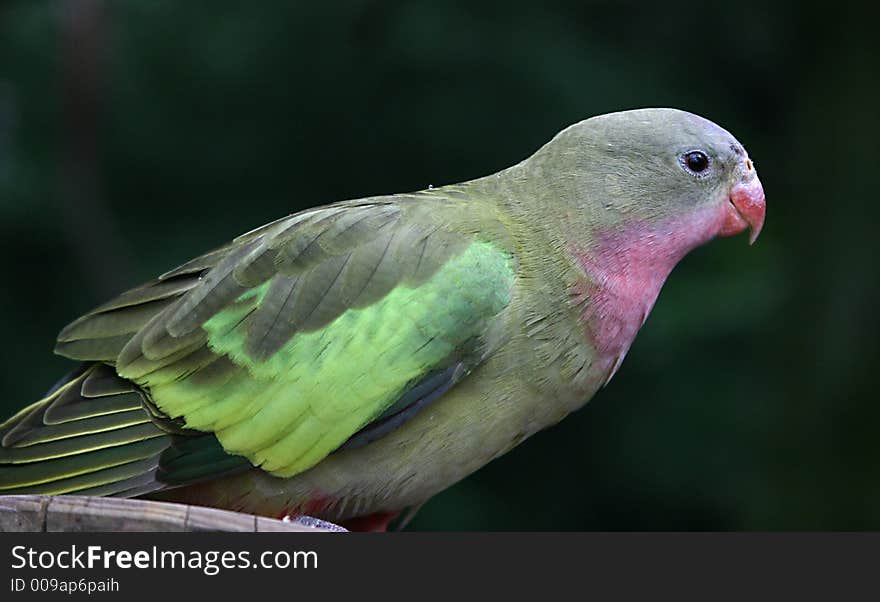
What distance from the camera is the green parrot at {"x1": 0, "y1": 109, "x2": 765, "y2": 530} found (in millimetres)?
2680

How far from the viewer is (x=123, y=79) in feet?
16.8

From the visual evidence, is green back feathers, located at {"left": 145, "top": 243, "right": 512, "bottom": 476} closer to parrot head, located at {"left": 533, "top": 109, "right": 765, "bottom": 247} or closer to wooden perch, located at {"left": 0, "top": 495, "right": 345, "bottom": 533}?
parrot head, located at {"left": 533, "top": 109, "right": 765, "bottom": 247}

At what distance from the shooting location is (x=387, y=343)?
268 cm

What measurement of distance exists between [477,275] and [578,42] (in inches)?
99.5

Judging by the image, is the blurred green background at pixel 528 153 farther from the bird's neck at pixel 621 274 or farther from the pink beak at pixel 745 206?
the bird's neck at pixel 621 274

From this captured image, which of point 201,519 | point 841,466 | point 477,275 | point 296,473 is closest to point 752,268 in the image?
point 841,466

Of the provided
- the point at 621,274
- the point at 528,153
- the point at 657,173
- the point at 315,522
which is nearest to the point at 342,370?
the point at 315,522

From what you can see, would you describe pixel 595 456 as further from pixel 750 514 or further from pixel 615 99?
pixel 615 99

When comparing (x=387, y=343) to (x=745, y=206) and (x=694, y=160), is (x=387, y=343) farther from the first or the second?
(x=745, y=206)

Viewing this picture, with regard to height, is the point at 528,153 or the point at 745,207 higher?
the point at 528,153

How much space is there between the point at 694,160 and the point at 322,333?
1.06 meters

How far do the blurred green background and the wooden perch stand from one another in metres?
2.56

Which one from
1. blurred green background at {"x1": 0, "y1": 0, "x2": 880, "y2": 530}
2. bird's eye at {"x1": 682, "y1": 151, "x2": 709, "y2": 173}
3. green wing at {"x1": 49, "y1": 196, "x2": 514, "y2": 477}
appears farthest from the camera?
A: blurred green background at {"x1": 0, "y1": 0, "x2": 880, "y2": 530}

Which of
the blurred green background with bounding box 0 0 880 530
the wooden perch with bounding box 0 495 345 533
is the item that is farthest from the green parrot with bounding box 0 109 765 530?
the blurred green background with bounding box 0 0 880 530
